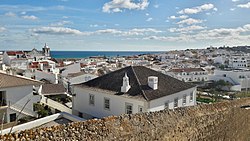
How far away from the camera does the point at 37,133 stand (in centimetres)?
434

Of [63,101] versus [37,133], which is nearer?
[37,133]

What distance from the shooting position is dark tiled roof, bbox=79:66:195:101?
13242mm

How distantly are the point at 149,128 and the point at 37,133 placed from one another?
2.81 m

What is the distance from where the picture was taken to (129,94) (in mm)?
13203

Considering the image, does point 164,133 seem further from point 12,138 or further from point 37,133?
point 12,138

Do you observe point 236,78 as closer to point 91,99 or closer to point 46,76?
point 46,76

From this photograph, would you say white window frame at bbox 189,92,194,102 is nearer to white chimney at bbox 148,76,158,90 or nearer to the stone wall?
white chimney at bbox 148,76,158,90

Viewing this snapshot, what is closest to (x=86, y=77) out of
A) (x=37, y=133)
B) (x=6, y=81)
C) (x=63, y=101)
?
(x=63, y=101)

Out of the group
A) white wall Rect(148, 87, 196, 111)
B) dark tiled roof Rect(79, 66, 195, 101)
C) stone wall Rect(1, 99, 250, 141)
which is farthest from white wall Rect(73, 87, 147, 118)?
stone wall Rect(1, 99, 250, 141)

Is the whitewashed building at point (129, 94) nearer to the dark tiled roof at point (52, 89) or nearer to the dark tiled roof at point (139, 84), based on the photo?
the dark tiled roof at point (139, 84)

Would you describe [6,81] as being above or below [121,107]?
above

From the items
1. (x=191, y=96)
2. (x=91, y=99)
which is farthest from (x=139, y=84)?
(x=191, y=96)

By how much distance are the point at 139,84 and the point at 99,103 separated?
267 cm

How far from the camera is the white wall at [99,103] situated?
13.1 meters
